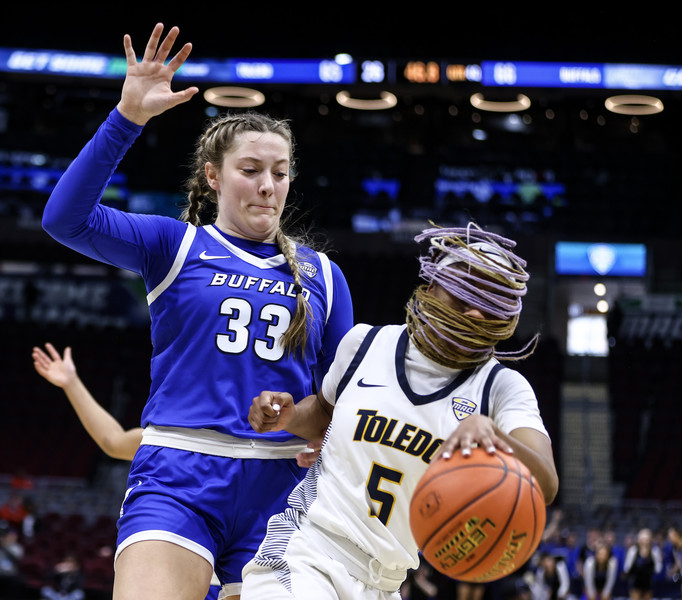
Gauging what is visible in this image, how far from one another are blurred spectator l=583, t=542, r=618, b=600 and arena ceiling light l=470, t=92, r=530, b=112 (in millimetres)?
7837

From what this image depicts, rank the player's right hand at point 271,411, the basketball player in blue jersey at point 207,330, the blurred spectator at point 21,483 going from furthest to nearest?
the blurred spectator at point 21,483 → the basketball player in blue jersey at point 207,330 → the player's right hand at point 271,411

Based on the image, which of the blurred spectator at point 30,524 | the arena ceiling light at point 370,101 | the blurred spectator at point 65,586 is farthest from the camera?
the arena ceiling light at point 370,101

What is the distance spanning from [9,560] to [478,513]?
34.4 ft

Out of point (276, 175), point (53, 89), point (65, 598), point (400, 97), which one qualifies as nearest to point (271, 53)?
point (400, 97)

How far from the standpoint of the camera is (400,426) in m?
2.39

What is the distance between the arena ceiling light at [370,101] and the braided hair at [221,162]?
12.8 meters

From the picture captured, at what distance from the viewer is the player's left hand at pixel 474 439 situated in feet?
6.89

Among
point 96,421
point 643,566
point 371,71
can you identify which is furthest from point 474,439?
point 371,71

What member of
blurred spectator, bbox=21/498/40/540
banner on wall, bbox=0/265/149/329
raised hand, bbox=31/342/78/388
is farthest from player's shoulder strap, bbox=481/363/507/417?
banner on wall, bbox=0/265/149/329

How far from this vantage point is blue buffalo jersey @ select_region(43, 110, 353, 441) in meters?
2.79

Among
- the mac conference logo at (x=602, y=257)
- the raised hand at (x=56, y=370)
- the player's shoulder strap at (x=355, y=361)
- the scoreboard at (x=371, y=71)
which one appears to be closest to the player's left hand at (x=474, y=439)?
the player's shoulder strap at (x=355, y=361)

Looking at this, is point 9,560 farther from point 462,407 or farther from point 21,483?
point 462,407

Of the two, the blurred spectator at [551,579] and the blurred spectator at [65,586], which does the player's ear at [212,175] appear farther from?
the blurred spectator at [551,579]

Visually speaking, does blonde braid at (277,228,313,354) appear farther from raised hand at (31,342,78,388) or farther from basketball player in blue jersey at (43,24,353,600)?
raised hand at (31,342,78,388)
